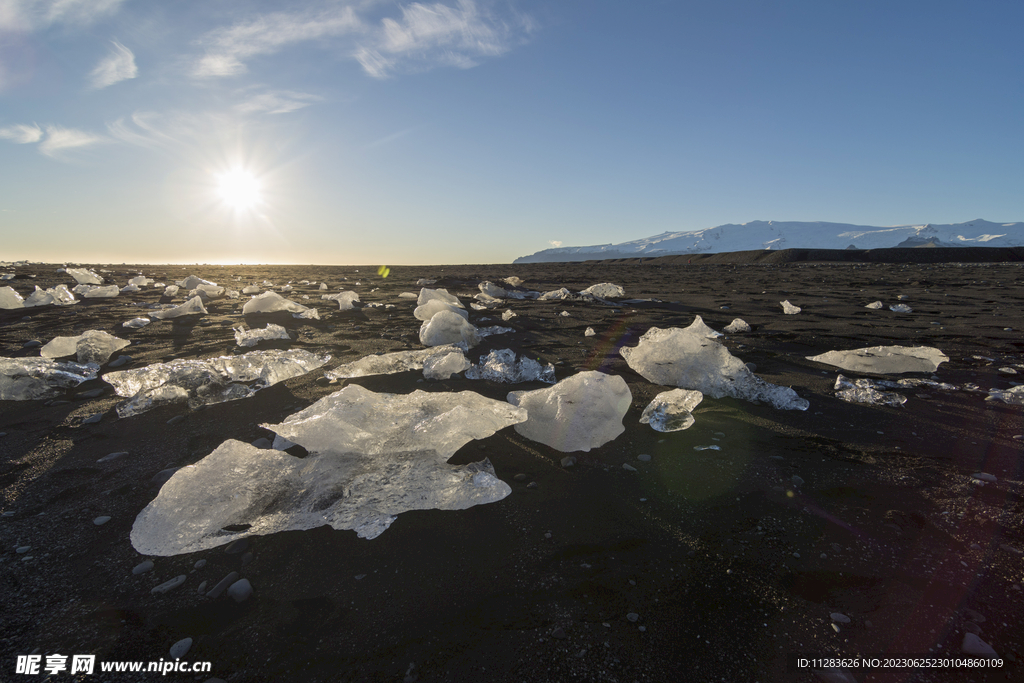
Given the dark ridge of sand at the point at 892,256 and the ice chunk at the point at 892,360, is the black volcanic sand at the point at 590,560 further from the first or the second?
the dark ridge of sand at the point at 892,256

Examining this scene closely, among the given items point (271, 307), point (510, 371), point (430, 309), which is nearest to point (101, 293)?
point (271, 307)

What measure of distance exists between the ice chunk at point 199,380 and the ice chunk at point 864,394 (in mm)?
4021

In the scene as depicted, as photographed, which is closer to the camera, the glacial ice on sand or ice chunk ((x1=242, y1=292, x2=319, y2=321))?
the glacial ice on sand

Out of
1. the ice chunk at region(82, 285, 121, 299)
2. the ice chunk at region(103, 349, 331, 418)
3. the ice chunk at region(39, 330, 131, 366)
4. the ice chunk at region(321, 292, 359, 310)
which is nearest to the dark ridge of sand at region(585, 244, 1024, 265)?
the ice chunk at region(321, 292, 359, 310)

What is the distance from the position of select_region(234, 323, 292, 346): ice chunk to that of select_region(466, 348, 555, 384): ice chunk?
2.41 metres

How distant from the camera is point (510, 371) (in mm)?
3332

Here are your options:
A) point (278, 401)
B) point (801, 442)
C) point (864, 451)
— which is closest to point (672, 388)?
point (801, 442)

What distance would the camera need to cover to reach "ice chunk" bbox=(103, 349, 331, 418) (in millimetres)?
2797

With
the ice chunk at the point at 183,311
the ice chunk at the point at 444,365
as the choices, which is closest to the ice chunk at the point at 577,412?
the ice chunk at the point at 444,365

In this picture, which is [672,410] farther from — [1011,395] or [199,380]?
[199,380]

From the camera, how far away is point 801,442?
2.24m

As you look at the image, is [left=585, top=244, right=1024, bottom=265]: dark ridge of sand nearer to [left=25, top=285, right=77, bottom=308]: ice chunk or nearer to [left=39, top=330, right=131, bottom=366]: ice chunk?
[left=39, top=330, right=131, bottom=366]: ice chunk

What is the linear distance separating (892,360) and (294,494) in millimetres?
4264

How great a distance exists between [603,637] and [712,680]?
0.28 m
